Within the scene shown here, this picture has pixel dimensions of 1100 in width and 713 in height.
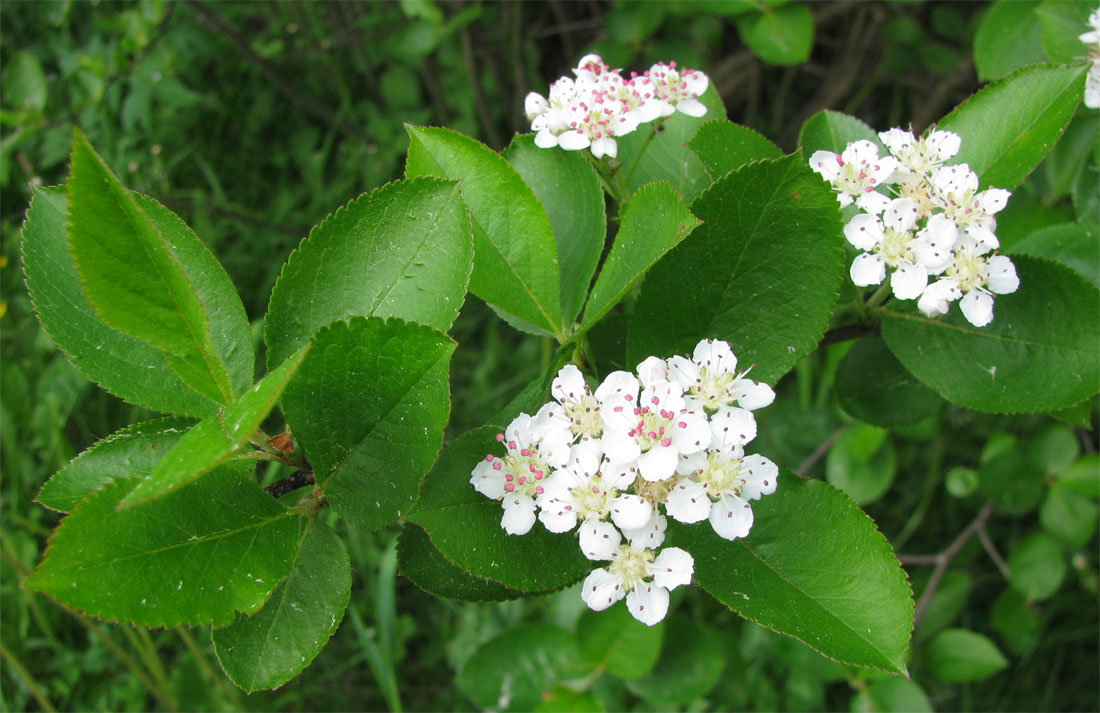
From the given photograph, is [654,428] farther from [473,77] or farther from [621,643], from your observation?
[473,77]

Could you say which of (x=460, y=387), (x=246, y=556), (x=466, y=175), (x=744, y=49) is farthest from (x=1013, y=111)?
(x=460, y=387)

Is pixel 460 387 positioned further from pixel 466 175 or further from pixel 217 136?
pixel 466 175

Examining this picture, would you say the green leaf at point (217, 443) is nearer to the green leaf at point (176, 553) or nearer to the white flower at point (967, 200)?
the green leaf at point (176, 553)

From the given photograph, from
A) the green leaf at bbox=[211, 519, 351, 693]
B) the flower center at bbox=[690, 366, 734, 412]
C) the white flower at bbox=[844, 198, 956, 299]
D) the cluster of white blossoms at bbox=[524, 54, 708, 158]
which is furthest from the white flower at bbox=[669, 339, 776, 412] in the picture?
the green leaf at bbox=[211, 519, 351, 693]

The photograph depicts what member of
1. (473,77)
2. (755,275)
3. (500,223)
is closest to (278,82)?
(473,77)

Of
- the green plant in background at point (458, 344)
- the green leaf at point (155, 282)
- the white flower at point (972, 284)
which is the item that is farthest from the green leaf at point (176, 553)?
the white flower at point (972, 284)
